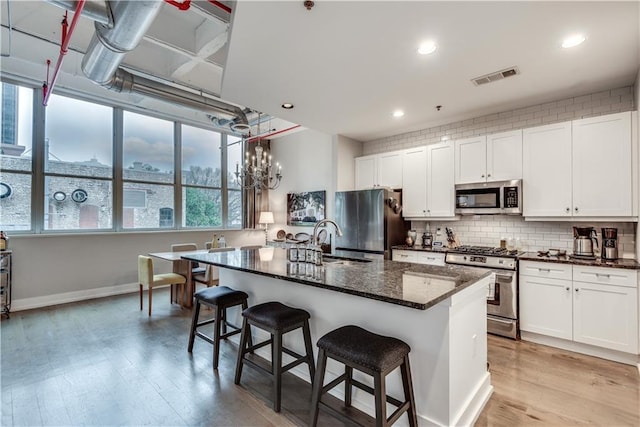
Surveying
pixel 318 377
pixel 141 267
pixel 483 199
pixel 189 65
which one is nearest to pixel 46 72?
pixel 189 65

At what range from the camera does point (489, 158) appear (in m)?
3.84

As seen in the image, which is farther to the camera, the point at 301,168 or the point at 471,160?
the point at 301,168

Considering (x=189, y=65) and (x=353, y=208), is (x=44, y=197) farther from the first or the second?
(x=353, y=208)

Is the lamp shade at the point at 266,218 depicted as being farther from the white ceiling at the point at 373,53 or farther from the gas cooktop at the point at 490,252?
the gas cooktop at the point at 490,252

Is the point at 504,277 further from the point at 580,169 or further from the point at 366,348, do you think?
the point at 366,348

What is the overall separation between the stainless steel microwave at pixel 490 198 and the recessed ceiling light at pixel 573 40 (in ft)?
5.08

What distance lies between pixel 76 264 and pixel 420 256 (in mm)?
5357

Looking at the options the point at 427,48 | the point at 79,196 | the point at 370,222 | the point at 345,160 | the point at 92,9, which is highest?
the point at 92,9

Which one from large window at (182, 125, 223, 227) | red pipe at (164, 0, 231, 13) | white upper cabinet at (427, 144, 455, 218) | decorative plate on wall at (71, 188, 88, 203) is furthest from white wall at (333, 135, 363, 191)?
decorative plate on wall at (71, 188, 88, 203)

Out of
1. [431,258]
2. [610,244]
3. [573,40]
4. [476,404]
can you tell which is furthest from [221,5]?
[610,244]

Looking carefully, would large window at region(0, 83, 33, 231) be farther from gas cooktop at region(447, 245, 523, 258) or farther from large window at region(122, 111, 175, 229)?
gas cooktop at region(447, 245, 523, 258)

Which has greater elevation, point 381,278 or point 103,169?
point 103,169

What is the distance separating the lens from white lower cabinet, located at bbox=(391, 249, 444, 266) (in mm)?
3904

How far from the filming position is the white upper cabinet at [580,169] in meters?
3.00
